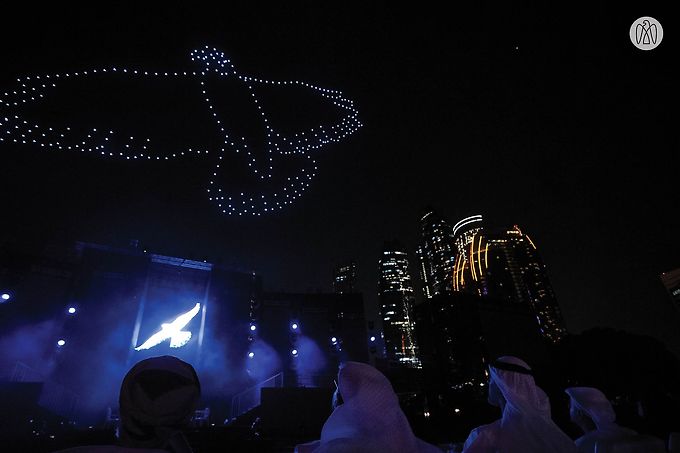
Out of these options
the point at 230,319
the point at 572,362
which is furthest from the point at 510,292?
the point at 230,319

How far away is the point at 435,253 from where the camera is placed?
6870 inches

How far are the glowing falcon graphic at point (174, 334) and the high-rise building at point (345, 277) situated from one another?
111860mm

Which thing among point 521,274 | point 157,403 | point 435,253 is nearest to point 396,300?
point 435,253

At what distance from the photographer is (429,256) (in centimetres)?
17712

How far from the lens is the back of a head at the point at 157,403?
1923mm

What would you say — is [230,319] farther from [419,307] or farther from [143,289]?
[419,307]

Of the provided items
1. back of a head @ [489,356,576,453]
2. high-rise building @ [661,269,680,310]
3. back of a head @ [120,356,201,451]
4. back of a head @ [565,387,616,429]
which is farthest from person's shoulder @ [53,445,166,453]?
high-rise building @ [661,269,680,310]

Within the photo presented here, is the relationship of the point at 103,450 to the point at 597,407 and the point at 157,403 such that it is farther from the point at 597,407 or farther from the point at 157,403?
the point at 597,407

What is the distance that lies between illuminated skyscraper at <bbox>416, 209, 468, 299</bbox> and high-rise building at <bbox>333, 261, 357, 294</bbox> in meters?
45.3

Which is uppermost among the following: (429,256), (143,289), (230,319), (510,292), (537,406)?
(429,256)

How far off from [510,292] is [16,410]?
127498mm

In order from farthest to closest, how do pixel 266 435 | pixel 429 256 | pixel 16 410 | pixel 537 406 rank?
pixel 429 256 → pixel 266 435 → pixel 16 410 → pixel 537 406

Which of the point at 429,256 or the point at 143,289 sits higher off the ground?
the point at 429,256

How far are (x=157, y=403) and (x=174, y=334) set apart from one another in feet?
63.2
